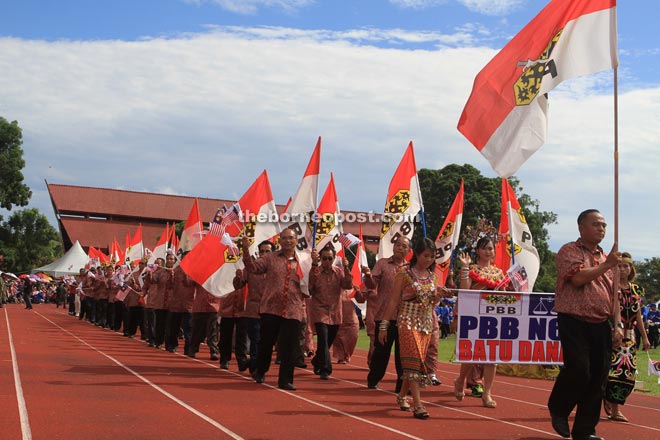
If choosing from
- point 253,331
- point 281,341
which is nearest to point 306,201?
point 253,331

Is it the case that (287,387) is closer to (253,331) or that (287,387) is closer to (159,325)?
(253,331)

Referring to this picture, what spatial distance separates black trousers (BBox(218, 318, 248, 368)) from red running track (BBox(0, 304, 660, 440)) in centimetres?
22

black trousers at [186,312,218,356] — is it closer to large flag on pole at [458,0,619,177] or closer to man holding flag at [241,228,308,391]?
man holding flag at [241,228,308,391]

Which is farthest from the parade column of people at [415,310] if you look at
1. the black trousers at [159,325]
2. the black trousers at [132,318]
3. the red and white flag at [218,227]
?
the black trousers at [132,318]

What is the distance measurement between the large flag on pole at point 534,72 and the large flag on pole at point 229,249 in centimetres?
571

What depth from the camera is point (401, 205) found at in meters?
14.8

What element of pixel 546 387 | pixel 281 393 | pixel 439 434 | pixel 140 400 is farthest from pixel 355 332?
pixel 439 434

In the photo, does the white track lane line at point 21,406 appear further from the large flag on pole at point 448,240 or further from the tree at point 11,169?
the tree at point 11,169

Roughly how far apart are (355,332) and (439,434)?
28.6 feet

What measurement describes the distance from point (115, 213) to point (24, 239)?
45.3 ft

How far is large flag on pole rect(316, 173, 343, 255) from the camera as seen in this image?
47.1 feet

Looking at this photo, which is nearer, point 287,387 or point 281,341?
point 287,387

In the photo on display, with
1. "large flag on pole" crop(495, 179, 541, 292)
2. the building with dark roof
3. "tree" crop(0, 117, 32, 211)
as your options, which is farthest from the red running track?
the building with dark roof

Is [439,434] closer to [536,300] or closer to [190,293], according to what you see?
[536,300]
